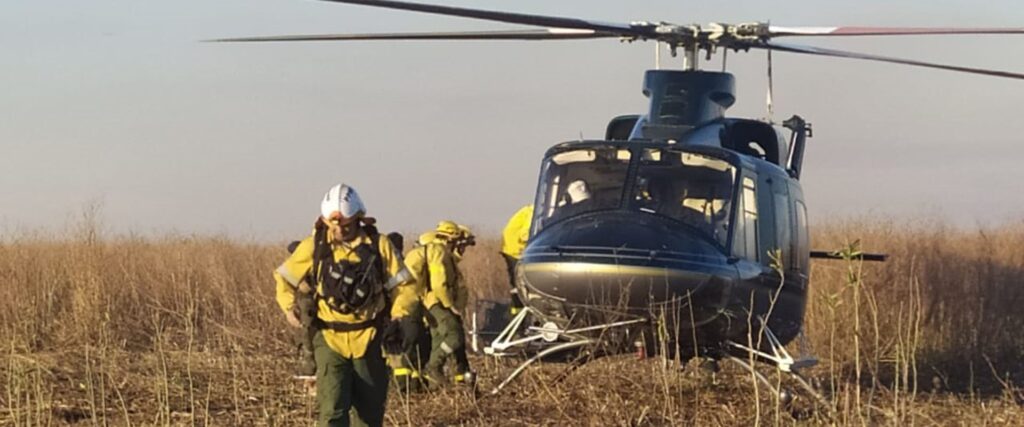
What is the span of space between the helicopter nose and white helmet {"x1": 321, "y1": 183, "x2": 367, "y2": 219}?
172cm

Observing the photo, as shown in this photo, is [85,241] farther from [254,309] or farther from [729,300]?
[729,300]

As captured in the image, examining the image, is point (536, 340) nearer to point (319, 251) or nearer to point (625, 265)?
point (625, 265)

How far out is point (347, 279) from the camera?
845cm

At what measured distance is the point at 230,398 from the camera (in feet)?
38.6

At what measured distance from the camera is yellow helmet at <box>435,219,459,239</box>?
12.4 metres

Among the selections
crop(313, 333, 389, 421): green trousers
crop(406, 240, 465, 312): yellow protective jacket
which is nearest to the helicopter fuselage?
crop(313, 333, 389, 421): green trousers

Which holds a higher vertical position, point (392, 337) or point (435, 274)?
point (392, 337)

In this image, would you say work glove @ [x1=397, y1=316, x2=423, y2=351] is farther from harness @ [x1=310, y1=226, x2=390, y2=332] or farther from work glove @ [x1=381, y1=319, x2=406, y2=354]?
harness @ [x1=310, y1=226, x2=390, y2=332]

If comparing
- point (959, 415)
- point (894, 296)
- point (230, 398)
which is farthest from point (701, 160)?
point (894, 296)

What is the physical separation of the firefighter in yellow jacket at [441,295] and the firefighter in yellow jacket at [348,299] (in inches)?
135

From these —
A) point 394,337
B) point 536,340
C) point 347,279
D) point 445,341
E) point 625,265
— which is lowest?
point 445,341

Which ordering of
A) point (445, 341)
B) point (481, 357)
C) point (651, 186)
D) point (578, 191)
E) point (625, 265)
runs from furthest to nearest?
1. point (481, 357)
2. point (445, 341)
3. point (578, 191)
4. point (651, 186)
5. point (625, 265)

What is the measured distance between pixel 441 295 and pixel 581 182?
211 cm

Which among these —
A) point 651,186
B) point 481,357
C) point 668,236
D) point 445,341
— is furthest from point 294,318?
point 481,357
